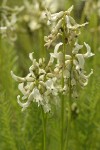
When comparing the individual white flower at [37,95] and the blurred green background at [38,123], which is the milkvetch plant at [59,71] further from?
the blurred green background at [38,123]

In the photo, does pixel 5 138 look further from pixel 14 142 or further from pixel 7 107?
pixel 7 107

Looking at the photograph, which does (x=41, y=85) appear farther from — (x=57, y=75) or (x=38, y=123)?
(x=38, y=123)

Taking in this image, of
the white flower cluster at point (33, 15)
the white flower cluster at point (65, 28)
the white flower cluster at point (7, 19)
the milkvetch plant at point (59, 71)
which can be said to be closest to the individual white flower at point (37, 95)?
the milkvetch plant at point (59, 71)

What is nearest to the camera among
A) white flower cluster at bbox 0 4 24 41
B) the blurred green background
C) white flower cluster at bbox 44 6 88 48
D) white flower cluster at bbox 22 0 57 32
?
white flower cluster at bbox 44 6 88 48

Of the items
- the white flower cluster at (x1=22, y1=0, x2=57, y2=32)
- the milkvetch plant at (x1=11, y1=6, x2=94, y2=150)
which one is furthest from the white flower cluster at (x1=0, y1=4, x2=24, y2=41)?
the milkvetch plant at (x1=11, y1=6, x2=94, y2=150)

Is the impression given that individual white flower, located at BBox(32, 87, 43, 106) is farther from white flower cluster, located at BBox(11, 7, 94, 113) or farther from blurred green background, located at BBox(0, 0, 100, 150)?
blurred green background, located at BBox(0, 0, 100, 150)

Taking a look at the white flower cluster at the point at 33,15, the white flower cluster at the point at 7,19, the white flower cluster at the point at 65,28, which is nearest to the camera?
the white flower cluster at the point at 65,28

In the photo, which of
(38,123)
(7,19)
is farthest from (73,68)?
(7,19)

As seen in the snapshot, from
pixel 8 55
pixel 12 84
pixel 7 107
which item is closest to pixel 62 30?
pixel 7 107

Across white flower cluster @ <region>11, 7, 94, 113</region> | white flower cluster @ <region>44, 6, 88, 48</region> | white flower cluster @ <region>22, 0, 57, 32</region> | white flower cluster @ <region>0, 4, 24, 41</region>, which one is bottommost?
white flower cluster @ <region>11, 7, 94, 113</region>

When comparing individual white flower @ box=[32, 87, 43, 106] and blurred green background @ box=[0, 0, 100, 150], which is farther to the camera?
blurred green background @ box=[0, 0, 100, 150]

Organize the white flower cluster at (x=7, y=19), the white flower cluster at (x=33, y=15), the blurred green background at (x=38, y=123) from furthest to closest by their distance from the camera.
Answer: the white flower cluster at (x=33, y=15) → the white flower cluster at (x=7, y=19) → the blurred green background at (x=38, y=123)

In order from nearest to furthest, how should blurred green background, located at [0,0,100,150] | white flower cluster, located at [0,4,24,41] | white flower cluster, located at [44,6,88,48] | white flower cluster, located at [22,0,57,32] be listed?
white flower cluster, located at [44,6,88,48] < blurred green background, located at [0,0,100,150] < white flower cluster, located at [0,4,24,41] < white flower cluster, located at [22,0,57,32]
